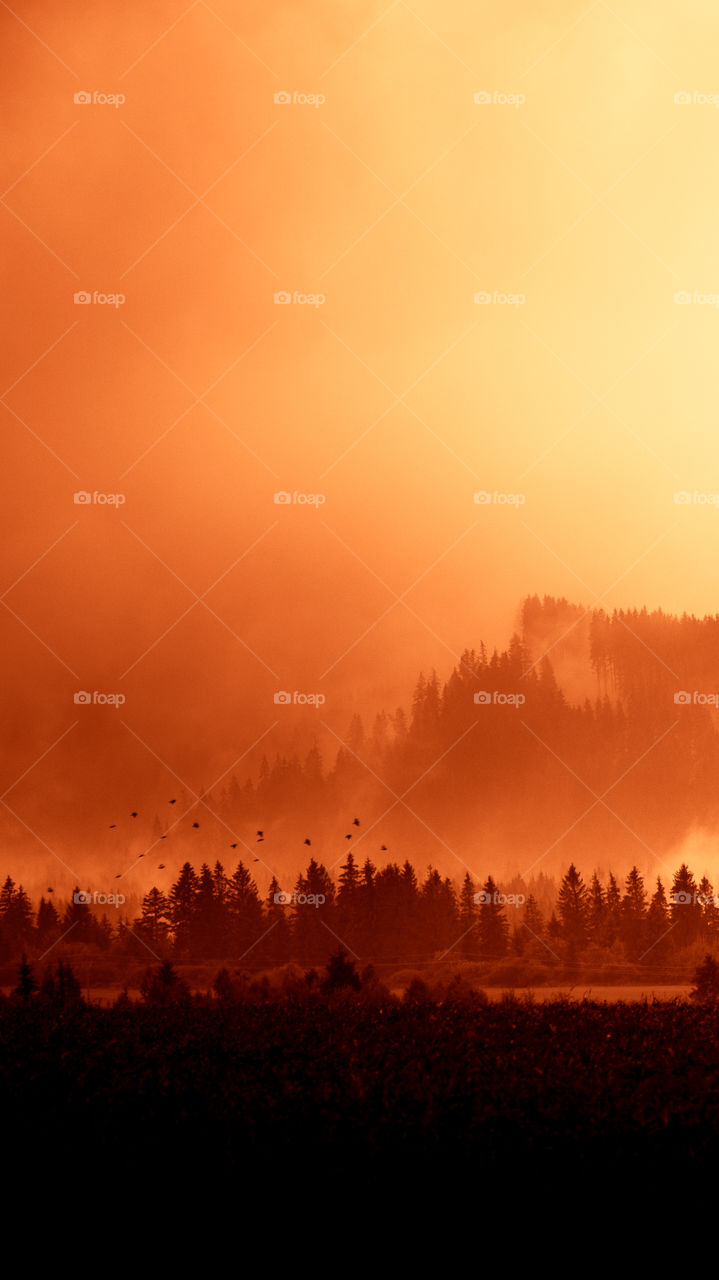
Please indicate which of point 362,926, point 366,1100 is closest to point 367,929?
point 362,926

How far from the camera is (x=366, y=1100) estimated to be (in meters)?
11.6

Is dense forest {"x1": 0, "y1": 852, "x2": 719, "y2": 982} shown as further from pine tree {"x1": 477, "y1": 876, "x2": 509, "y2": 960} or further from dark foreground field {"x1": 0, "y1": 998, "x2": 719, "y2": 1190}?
dark foreground field {"x1": 0, "y1": 998, "x2": 719, "y2": 1190}

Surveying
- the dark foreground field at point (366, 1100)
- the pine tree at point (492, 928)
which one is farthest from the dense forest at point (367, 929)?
the dark foreground field at point (366, 1100)

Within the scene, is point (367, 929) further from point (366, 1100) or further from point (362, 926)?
point (366, 1100)

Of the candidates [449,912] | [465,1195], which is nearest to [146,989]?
[465,1195]

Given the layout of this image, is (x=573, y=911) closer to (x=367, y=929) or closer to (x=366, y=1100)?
(x=367, y=929)

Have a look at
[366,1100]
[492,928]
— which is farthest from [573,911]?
[366,1100]

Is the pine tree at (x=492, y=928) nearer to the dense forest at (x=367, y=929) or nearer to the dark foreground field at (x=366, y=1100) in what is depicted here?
the dense forest at (x=367, y=929)

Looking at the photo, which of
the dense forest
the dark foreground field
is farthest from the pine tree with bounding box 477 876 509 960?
the dark foreground field

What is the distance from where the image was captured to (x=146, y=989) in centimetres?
2523

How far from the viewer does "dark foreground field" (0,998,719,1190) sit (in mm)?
10250

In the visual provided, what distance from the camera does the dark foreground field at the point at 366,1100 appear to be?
33.6 feet

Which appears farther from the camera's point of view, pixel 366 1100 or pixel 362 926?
pixel 362 926

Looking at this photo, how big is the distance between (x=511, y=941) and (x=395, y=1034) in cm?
5869
